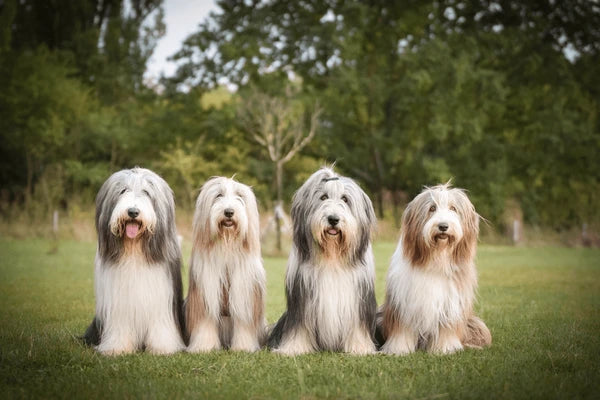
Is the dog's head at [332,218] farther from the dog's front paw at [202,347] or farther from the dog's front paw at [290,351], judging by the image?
the dog's front paw at [202,347]

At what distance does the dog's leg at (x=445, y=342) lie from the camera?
4.66 m

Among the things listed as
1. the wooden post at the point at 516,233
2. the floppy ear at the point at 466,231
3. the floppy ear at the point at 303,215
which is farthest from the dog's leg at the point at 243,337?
the wooden post at the point at 516,233

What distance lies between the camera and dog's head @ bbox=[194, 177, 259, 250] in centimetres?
455

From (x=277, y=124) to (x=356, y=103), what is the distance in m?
3.94

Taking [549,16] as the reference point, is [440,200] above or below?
below

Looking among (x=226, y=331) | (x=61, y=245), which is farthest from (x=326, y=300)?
(x=61, y=245)

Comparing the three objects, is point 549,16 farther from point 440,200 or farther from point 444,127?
point 440,200

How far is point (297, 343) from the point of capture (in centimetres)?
464

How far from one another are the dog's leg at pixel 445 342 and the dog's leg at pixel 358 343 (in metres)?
0.50

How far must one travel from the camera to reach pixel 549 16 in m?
25.1

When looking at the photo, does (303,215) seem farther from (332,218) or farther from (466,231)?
(466,231)

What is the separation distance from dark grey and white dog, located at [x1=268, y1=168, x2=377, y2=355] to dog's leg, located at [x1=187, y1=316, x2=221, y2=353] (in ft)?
1.75

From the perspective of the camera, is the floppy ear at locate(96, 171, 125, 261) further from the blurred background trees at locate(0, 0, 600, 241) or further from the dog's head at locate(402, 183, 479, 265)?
the blurred background trees at locate(0, 0, 600, 241)

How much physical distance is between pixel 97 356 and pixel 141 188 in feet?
4.48
